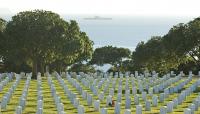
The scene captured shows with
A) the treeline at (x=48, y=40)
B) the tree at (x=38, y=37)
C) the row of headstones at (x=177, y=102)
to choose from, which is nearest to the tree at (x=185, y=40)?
the treeline at (x=48, y=40)

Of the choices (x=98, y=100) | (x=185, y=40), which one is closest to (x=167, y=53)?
(x=185, y=40)

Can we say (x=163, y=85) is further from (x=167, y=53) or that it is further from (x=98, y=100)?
(x=167, y=53)

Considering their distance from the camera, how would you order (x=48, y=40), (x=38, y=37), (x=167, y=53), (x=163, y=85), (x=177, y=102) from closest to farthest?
(x=177, y=102)
(x=163, y=85)
(x=38, y=37)
(x=48, y=40)
(x=167, y=53)

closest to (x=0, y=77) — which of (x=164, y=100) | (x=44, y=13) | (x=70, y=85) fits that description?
(x=70, y=85)

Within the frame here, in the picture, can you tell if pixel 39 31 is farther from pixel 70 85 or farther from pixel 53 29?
pixel 70 85

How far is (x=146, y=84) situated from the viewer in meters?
36.9

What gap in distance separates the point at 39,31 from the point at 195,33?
13.9 m

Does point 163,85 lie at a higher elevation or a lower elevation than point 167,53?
lower

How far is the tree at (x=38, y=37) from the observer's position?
4734cm

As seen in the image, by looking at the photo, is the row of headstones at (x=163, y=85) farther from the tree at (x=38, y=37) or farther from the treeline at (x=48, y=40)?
the tree at (x=38, y=37)

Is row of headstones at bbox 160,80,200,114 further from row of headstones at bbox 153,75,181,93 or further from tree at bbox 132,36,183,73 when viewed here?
tree at bbox 132,36,183,73

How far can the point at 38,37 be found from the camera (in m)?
47.2

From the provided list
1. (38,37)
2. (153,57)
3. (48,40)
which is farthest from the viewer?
(153,57)

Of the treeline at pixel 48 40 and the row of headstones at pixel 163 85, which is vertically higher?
the treeline at pixel 48 40
